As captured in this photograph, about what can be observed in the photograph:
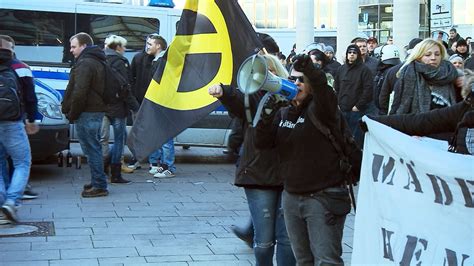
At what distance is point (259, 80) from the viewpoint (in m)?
4.51

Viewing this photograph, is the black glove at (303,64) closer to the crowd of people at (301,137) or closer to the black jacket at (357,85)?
the crowd of people at (301,137)

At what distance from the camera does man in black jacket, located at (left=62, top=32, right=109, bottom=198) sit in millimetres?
9406

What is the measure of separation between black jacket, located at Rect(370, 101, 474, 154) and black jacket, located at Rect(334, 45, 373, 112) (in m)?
7.02

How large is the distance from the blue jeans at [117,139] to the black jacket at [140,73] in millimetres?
992

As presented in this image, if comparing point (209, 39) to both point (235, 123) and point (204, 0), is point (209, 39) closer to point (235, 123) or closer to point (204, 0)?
point (204, 0)

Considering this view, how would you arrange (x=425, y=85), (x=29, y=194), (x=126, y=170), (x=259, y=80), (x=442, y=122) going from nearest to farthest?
(x=442, y=122) < (x=259, y=80) < (x=425, y=85) < (x=29, y=194) < (x=126, y=170)

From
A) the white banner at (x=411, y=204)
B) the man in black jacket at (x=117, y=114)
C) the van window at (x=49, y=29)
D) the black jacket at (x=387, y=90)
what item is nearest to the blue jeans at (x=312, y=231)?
the white banner at (x=411, y=204)

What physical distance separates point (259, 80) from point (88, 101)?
17.6ft

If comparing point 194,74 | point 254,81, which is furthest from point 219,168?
point 254,81

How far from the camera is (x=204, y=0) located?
5.89 m

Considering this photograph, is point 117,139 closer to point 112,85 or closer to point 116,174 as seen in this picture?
point 116,174

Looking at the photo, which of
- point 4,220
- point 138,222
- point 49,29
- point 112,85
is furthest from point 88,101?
point 49,29

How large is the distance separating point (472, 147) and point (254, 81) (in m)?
1.28

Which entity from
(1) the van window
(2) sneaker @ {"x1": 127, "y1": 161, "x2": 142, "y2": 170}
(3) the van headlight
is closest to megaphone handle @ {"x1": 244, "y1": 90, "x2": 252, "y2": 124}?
(3) the van headlight
